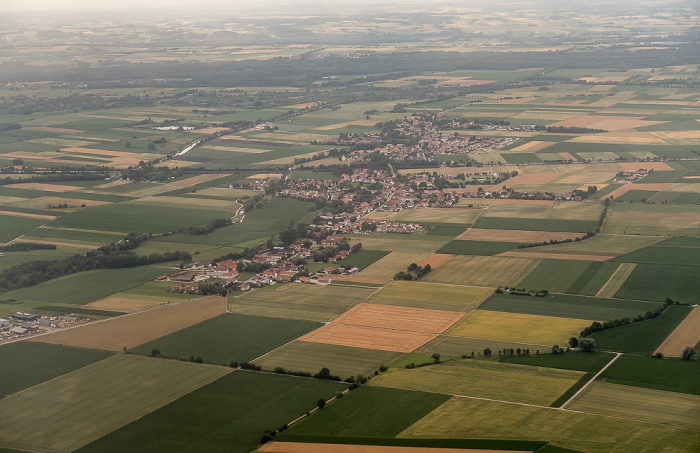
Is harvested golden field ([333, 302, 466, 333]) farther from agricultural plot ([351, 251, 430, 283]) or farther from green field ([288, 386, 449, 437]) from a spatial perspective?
green field ([288, 386, 449, 437])

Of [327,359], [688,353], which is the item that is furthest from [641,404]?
[327,359]

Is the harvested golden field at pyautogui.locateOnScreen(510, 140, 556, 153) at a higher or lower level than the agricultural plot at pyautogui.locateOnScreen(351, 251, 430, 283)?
higher

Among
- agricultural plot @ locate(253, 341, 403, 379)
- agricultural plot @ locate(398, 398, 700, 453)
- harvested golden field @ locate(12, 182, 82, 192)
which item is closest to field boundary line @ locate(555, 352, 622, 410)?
agricultural plot @ locate(398, 398, 700, 453)

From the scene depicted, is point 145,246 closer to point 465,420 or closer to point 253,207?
point 253,207

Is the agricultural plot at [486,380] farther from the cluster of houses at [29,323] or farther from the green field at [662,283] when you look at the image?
the cluster of houses at [29,323]

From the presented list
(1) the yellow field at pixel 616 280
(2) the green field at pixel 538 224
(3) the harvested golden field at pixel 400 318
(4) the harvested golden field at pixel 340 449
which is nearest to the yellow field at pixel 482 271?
(1) the yellow field at pixel 616 280

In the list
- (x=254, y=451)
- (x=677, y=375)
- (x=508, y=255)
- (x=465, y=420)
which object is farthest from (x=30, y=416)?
(x=508, y=255)
